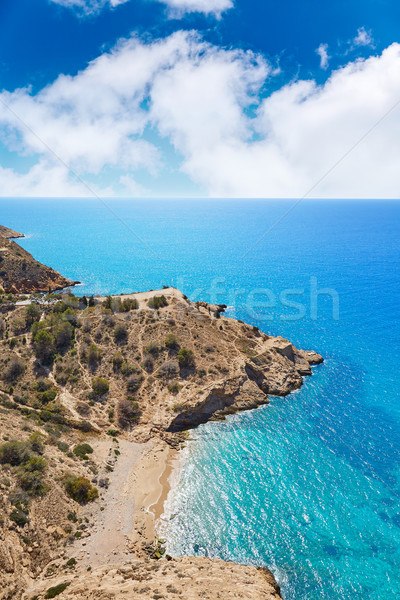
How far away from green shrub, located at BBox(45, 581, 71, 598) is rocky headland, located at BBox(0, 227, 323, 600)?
12cm

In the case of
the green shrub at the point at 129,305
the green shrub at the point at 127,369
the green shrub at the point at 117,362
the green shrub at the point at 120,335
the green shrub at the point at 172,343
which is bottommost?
the green shrub at the point at 127,369

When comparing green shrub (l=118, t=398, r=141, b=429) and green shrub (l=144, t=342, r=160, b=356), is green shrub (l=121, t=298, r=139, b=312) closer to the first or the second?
green shrub (l=144, t=342, r=160, b=356)

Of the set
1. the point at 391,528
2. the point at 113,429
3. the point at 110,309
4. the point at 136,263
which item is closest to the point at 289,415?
the point at 391,528

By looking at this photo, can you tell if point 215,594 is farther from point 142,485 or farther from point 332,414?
point 332,414

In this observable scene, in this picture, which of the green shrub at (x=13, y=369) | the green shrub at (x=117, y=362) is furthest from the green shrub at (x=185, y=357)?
the green shrub at (x=13, y=369)

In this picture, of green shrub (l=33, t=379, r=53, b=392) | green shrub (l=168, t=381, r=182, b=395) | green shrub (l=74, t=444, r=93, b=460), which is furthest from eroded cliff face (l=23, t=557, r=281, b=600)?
green shrub (l=33, t=379, r=53, b=392)

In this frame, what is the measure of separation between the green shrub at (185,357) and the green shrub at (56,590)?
33940 mm

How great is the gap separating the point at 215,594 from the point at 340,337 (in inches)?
2438

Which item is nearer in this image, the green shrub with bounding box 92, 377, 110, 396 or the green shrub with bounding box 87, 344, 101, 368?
the green shrub with bounding box 92, 377, 110, 396

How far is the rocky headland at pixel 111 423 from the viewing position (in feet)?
93.1

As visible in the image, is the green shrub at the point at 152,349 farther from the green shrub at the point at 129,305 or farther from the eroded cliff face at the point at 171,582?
the eroded cliff face at the point at 171,582

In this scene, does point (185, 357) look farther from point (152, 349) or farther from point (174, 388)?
point (152, 349)

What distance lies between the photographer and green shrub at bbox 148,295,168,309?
229ft

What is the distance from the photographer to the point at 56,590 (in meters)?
26.4
